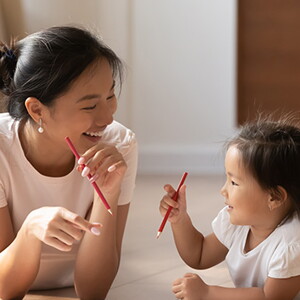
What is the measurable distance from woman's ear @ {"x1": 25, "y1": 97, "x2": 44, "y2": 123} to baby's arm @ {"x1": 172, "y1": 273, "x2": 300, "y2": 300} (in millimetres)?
482

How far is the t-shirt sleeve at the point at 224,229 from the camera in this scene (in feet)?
5.90

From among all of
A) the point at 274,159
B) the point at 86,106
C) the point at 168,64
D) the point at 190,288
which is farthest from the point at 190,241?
the point at 168,64

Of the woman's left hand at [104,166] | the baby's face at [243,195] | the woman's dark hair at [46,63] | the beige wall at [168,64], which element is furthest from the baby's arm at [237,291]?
the beige wall at [168,64]

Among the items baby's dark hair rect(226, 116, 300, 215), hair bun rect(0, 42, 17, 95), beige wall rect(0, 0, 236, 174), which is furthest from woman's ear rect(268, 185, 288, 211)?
beige wall rect(0, 0, 236, 174)

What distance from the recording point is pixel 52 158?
178cm

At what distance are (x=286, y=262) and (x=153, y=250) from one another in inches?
29.2

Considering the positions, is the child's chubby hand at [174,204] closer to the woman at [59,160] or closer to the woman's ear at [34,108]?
the woman at [59,160]

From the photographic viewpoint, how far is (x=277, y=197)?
1638 millimetres

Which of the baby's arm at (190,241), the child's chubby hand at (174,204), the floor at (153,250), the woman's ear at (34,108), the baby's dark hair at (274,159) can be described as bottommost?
the floor at (153,250)

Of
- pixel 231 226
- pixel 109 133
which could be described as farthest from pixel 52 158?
pixel 231 226

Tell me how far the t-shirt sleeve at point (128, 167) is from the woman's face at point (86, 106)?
180mm

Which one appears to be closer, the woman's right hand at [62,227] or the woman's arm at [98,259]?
the woman's right hand at [62,227]

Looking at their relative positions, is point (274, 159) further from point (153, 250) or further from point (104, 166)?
point (153, 250)

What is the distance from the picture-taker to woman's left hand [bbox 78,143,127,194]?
159 centimetres
